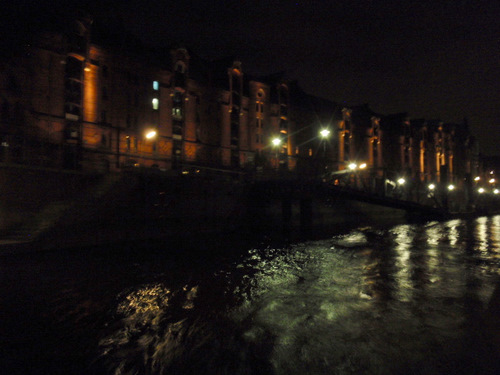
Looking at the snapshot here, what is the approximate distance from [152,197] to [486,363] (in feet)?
51.2

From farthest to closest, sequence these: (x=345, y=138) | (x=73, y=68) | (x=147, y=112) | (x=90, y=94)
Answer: (x=345, y=138), (x=147, y=112), (x=90, y=94), (x=73, y=68)

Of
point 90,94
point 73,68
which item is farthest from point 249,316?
point 73,68

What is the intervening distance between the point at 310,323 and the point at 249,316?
114 cm

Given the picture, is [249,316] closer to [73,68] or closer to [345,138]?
[73,68]

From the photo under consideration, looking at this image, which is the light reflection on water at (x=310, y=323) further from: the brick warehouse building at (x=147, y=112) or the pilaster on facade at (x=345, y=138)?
the pilaster on facade at (x=345, y=138)

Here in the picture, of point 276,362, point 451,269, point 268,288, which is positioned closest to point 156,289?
point 268,288

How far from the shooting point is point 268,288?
7125 mm

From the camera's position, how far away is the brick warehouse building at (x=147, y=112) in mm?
20922

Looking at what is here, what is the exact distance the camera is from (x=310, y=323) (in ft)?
16.5

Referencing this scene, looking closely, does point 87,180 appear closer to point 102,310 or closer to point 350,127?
point 102,310

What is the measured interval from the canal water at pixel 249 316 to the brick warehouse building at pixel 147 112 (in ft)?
33.0

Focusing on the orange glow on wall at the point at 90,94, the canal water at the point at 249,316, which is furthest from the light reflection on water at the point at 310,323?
the orange glow on wall at the point at 90,94

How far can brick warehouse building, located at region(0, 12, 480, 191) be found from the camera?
2092cm

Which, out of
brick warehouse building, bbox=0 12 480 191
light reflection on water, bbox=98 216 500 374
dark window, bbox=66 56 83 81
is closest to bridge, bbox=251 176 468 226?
brick warehouse building, bbox=0 12 480 191
